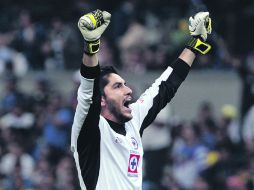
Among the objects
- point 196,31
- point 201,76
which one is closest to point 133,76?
point 201,76

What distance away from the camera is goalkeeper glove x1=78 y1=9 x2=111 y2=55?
277 inches

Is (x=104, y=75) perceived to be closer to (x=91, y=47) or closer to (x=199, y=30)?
(x=91, y=47)

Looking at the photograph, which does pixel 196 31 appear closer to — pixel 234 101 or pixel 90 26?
pixel 90 26

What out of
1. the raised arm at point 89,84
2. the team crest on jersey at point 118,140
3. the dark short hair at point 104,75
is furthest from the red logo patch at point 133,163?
the dark short hair at point 104,75

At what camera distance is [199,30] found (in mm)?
8414

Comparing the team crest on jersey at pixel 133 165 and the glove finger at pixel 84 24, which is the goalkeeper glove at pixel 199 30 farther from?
the glove finger at pixel 84 24

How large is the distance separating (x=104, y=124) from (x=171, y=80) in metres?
0.95

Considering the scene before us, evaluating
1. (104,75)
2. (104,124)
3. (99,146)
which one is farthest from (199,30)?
(99,146)

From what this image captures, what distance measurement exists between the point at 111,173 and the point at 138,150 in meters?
0.37

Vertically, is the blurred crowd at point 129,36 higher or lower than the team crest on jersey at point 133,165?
higher

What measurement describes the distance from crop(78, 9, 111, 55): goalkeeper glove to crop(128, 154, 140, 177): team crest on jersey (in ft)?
3.46

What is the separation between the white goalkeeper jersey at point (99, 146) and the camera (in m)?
7.31

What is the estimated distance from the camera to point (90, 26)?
277 inches

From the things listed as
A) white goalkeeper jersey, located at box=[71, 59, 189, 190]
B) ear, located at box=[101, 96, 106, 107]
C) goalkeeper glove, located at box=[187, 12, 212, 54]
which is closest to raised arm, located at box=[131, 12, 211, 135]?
goalkeeper glove, located at box=[187, 12, 212, 54]
